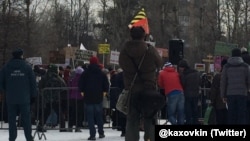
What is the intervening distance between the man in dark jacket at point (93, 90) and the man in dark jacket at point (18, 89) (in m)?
2.34

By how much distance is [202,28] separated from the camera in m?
64.0

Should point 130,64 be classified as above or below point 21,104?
above

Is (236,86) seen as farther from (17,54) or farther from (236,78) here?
(17,54)

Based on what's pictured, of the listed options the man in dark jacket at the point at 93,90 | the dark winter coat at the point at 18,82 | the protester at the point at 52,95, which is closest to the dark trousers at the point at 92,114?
the man in dark jacket at the point at 93,90

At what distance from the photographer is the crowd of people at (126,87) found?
9523 millimetres

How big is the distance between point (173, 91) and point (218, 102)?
139 cm

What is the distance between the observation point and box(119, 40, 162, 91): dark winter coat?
949cm

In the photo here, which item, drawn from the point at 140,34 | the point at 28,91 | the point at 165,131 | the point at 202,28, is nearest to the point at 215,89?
the point at 28,91

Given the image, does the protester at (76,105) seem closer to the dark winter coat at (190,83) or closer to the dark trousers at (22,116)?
the dark winter coat at (190,83)

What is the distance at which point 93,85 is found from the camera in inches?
582

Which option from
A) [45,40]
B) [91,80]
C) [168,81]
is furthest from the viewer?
[45,40]

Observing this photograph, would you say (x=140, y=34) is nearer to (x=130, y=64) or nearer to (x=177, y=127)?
(x=130, y=64)

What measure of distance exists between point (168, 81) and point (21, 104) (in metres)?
5.16

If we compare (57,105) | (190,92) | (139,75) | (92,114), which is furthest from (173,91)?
(139,75)
